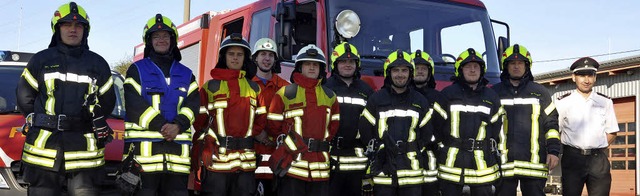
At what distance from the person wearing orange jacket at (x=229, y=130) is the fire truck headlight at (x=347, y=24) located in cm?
125

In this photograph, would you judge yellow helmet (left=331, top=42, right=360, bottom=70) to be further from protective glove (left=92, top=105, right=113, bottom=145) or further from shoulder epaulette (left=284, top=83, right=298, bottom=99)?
protective glove (left=92, top=105, right=113, bottom=145)

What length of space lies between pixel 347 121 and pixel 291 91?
0.64m

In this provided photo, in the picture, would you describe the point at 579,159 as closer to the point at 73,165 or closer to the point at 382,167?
the point at 382,167

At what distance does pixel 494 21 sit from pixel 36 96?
16.0 ft

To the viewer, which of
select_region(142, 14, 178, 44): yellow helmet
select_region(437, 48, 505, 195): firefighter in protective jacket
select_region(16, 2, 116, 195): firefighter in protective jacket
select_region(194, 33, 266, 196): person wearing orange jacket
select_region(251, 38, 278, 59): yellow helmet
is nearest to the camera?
select_region(16, 2, 116, 195): firefighter in protective jacket

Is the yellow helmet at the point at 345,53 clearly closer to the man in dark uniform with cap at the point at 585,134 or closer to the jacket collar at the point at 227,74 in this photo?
the jacket collar at the point at 227,74

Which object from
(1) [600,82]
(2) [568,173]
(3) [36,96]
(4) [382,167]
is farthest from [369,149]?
(1) [600,82]

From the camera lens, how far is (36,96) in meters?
4.71

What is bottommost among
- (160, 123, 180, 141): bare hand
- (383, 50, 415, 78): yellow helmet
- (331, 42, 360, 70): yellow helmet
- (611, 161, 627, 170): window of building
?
(611, 161, 627, 170): window of building

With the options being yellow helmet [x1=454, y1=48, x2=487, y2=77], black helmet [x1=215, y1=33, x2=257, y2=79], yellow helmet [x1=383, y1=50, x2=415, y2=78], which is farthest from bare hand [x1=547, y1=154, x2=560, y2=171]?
black helmet [x1=215, y1=33, x2=257, y2=79]

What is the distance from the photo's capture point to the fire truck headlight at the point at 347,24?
254 inches

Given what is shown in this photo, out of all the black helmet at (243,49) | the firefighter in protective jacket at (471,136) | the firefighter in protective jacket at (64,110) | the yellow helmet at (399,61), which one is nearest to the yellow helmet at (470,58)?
the firefighter in protective jacket at (471,136)

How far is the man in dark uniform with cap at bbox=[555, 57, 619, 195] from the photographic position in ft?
21.4

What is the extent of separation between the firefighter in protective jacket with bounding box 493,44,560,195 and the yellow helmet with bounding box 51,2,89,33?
143 inches
